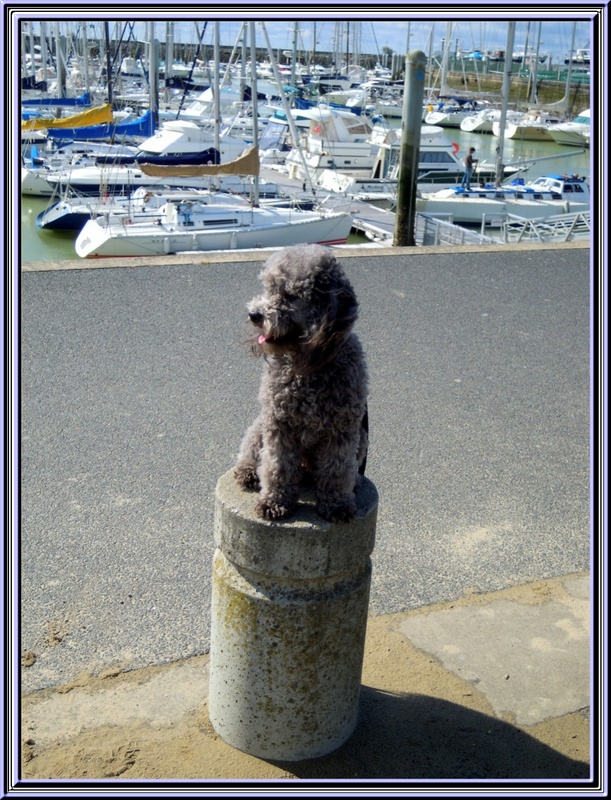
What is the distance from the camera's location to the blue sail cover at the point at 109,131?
30.9m

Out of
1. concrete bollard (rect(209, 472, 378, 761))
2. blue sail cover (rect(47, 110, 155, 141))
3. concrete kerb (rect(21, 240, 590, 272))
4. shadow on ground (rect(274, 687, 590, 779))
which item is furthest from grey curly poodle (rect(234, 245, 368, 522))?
blue sail cover (rect(47, 110, 155, 141))

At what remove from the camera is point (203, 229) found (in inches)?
822

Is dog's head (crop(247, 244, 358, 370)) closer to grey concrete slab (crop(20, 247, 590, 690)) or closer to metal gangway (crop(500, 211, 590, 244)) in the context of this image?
grey concrete slab (crop(20, 247, 590, 690))

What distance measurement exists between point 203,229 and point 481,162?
18.5 meters

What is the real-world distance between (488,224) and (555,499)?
21.0 meters

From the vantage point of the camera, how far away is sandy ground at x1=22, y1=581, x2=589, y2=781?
3641mm

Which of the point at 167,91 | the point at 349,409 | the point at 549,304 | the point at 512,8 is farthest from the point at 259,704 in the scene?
the point at 167,91

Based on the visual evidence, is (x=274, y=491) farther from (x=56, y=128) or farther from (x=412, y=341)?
(x=56, y=128)

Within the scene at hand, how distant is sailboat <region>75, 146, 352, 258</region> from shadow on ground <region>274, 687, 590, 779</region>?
16.3 meters

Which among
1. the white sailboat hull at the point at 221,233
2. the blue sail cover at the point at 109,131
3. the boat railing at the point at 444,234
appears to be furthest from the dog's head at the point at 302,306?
the blue sail cover at the point at 109,131

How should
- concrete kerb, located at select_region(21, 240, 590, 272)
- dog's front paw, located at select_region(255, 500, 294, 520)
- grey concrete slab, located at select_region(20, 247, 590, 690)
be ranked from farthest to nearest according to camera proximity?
concrete kerb, located at select_region(21, 240, 590, 272) < grey concrete slab, located at select_region(20, 247, 590, 690) < dog's front paw, located at select_region(255, 500, 294, 520)

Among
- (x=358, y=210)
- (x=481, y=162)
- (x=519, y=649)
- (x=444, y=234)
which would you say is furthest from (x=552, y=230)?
(x=481, y=162)

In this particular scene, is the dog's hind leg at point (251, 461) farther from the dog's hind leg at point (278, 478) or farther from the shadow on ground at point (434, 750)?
the shadow on ground at point (434, 750)

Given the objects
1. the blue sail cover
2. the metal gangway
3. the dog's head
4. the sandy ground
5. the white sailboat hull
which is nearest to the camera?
the dog's head
